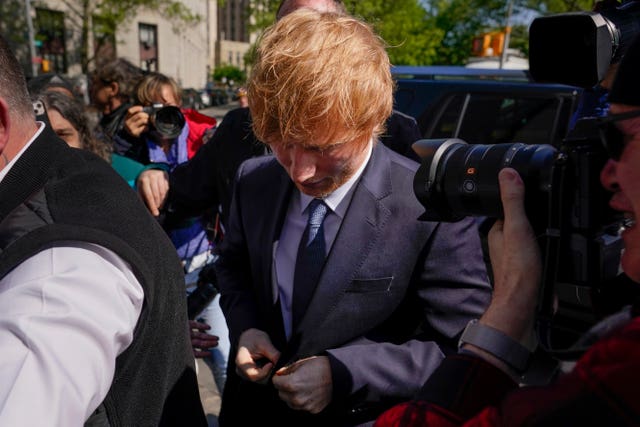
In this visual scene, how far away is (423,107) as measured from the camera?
456cm

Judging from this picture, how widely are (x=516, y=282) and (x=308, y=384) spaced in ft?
1.89

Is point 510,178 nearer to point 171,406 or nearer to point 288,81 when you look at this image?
point 288,81

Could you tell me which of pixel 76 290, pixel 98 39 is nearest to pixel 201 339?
pixel 76 290

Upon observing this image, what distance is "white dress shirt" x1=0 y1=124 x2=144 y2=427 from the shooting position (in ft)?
2.49

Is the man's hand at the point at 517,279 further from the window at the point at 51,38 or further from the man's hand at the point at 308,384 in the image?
the window at the point at 51,38

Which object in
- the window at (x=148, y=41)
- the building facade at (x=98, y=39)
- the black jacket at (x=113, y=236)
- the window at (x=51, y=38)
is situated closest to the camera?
the black jacket at (x=113, y=236)

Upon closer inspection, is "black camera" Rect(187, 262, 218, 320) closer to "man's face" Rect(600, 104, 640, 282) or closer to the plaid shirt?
the plaid shirt

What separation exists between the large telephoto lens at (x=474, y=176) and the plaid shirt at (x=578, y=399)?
0.34 meters

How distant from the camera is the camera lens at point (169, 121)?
9.46 feet

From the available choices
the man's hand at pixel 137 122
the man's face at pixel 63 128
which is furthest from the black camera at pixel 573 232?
the man's hand at pixel 137 122

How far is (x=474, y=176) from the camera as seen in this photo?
1134mm

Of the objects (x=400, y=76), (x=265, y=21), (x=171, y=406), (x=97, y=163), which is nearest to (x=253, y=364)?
(x=171, y=406)

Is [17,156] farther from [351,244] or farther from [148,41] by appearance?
[148,41]

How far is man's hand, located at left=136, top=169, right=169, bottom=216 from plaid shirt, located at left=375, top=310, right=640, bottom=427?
142cm
